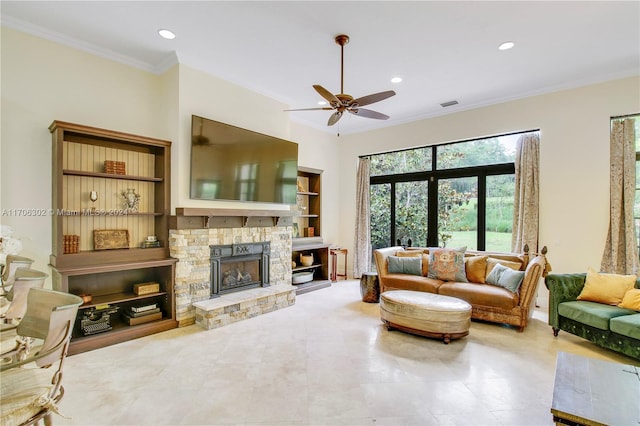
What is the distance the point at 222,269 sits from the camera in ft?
14.7

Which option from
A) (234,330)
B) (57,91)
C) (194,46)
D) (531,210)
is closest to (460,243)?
(531,210)

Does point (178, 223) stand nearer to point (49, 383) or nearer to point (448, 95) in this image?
point (49, 383)

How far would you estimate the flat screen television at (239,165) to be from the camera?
402 cm

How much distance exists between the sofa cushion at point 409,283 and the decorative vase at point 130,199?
3.81 m

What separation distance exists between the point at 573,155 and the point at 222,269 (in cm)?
553

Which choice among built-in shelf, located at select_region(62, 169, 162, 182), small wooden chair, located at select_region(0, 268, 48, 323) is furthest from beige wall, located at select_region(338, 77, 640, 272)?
small wooden chair, located at select_region(0, 268, 48, 323)

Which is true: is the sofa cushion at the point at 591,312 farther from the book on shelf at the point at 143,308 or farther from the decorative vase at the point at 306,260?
the book on shelf at the point at 143,308

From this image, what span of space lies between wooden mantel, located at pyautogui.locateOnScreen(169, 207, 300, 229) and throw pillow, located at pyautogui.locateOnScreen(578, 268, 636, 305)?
414cm

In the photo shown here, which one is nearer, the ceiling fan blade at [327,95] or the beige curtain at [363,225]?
the ceiling fan blade at [327,95]

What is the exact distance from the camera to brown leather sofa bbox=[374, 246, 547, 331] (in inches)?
151

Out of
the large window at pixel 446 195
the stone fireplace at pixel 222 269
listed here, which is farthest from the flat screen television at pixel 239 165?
the large window at pixel 446 195

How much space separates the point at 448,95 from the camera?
16.5 feet

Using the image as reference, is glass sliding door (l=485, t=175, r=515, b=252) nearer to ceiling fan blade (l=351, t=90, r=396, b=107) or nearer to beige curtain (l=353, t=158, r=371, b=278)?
beige curtain (l=353, t=158, r=371, b=278)

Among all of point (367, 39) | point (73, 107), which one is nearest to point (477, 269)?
point (367, 39)
